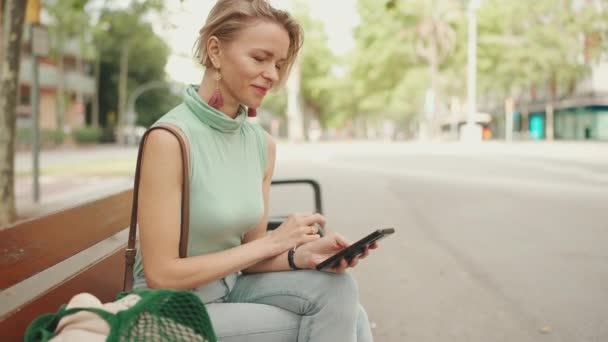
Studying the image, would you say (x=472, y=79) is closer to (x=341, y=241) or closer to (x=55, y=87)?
(x=341, y=241)

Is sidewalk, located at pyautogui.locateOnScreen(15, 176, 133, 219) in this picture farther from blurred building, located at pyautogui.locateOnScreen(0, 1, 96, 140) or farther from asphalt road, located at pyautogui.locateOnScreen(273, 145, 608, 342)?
blurred building, located at pyautogui.locateOnScreen(0, 1, 96, 140)

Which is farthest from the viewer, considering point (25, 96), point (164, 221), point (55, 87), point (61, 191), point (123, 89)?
point (123, 89)

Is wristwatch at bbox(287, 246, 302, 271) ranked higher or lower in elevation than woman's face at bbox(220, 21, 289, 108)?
lower

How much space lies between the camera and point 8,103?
836 cm

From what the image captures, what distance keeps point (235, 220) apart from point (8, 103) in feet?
23.0

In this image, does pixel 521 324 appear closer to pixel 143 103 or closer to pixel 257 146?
pixel 257 146

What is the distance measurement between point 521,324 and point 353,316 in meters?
2.34

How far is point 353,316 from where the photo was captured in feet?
7.16

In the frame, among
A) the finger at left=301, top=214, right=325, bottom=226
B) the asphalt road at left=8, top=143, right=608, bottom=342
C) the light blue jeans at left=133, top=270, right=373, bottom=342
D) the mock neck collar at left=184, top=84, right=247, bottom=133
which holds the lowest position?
the asphalt road at left=8, top=143, right=608, bottom=342

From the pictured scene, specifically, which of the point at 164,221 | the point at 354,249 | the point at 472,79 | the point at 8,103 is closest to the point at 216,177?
the point at 164,221

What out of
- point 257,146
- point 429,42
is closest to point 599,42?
point 429,42

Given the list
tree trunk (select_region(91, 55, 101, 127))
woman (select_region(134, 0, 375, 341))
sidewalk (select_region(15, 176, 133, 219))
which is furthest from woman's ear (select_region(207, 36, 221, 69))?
tree trunk (select_region(91, 55, 101, 127))

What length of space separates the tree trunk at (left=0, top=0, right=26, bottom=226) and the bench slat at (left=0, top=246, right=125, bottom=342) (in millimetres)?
6270

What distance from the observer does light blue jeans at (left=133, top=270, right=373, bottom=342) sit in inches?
82.4
